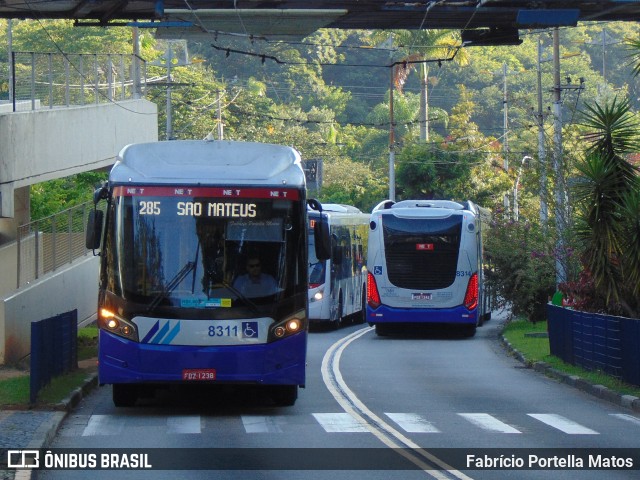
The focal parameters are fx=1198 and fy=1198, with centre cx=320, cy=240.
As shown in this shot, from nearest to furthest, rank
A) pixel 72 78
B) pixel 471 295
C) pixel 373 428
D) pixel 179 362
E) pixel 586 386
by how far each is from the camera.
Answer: pixel 373 428 < pixel 179 362 < pixel 586 386 < pixel 72 78 < pixel 471 295

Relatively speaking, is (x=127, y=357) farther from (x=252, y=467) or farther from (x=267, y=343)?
(x=252, y=467)

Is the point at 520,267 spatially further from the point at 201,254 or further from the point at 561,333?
the point at 201,254

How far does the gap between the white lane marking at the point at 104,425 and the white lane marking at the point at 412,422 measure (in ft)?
10.9

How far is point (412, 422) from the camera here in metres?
14.5

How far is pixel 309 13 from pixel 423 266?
1185cm

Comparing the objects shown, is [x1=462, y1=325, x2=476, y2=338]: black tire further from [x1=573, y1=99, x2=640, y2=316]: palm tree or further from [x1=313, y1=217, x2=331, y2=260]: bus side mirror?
[x1=313, y1=217, x2=331, y2=260]: bus side mirror

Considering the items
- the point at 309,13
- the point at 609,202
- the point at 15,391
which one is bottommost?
the point at 15,391

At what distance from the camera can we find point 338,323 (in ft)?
118

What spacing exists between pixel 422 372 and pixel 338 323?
1403 centimetres

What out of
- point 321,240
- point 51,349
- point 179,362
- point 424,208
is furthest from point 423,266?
point 179,362

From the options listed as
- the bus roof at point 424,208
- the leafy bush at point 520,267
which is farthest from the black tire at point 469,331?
the bus roof at point 424,208

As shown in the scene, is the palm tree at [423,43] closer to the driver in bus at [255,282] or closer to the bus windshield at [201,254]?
the bus windshield at [201,254]

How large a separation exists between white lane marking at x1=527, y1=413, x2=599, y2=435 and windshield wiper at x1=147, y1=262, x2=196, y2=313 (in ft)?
15.7

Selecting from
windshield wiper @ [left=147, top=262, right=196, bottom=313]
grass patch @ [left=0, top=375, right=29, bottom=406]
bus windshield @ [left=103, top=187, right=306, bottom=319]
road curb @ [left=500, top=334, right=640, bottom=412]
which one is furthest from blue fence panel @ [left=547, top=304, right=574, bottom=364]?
grass patch @ [left=0, top=375, right=29, bottom=406]
